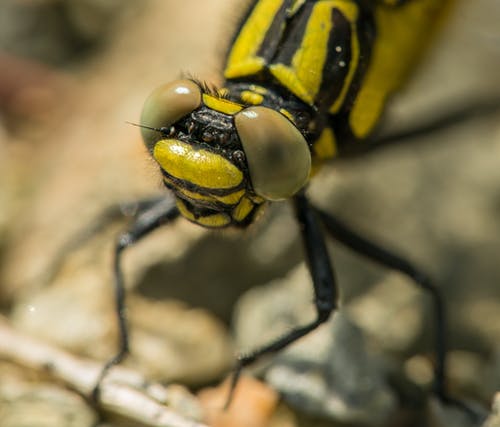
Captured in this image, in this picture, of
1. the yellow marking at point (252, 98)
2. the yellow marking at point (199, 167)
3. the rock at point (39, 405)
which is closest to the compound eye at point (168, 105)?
the yellow marking at point (199, 167)

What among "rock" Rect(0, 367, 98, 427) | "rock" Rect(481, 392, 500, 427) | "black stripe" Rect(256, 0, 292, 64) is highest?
"black stripe" Rect(256, 0, 292, 64)

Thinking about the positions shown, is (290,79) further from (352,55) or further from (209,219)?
(209,219)

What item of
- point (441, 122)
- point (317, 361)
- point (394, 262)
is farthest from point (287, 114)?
point (441, 122)

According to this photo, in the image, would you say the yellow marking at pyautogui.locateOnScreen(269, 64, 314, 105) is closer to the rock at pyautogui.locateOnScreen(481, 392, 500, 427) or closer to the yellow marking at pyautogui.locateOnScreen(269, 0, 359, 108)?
the yellow marking at pyautogui.locateOnScreen(269, 0, 359, 108)

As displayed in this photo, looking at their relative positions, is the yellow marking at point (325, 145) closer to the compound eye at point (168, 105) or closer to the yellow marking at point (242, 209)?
the yellow marking at point (242, 209)

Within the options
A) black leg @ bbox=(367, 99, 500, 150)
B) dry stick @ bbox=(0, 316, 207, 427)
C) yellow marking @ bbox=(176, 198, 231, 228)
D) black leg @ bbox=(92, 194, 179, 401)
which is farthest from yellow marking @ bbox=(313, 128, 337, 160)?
dry stick @ bbox=(0, 316, 207, 427)

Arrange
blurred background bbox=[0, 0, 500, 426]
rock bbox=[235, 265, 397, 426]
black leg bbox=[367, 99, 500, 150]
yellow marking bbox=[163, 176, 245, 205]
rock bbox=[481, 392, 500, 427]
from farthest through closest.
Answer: black leg bbox=[367, 99, 500, 150], blurred background bbox=[0, 0, 500, 426], rock bbox=[235, 265, 397, 426], yellow marking bbox=[163, 176, 245, 205], rock bbox=[481, 392, 500, 427]
